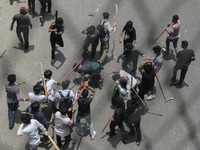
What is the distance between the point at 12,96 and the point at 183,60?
4639 mm

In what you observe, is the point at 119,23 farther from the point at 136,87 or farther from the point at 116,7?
→ the point at 136,87

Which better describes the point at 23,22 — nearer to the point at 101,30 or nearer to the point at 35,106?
the point at 101,30

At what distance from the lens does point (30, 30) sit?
10.6 m

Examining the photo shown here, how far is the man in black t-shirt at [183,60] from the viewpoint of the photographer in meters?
8.78

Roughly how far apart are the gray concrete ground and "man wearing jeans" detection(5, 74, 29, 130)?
0.29 metres

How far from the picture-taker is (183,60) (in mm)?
8922

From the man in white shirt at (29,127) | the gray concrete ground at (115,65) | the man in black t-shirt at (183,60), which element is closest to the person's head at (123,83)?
the gray concrete ground at (115,65)

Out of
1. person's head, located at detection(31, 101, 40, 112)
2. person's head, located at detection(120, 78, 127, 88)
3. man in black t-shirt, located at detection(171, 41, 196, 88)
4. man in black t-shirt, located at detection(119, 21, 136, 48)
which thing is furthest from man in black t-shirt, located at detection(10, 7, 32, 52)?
man in black t-shirt, located at detection(171, 41, 196, 88)

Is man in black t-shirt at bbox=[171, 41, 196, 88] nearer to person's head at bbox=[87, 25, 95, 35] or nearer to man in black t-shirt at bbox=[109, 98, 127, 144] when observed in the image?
man in black t-shirt at bbox=[109, 98, 127, 144]

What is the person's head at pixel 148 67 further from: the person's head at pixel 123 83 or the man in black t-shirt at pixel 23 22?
the man in black t-shirt at pixel 23 22

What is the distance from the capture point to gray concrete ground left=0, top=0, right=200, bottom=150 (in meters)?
8.37

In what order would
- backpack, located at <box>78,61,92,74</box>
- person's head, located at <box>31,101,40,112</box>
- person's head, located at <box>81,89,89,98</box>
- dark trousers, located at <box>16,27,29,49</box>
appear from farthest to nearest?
dark trousers, located at <box>16,27,29,49</box>
backpack, located at <box>78,61,92,74</box>
person's head, located at <box>81,89,89,98</box>
person's head, located at <box>31,101,40,112</box>

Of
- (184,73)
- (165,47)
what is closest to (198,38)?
(165,47)

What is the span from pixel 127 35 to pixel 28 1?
369cm
